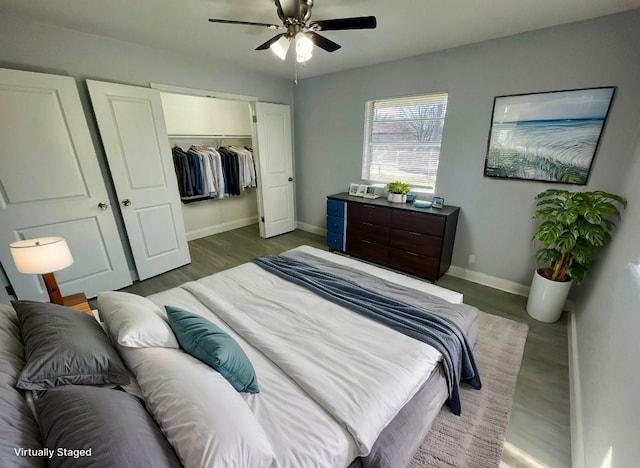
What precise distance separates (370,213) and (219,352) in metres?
2.58

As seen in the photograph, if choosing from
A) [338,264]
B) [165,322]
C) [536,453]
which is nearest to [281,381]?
[165,322]

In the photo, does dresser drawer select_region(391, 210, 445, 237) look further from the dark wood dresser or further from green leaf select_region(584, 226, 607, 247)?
green leaf select_region(584, 226, 607, 247)

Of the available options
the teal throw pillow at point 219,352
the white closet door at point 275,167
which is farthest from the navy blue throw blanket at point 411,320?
the white closet door at point 275,167

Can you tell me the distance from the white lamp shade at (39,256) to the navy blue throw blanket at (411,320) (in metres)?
1.37

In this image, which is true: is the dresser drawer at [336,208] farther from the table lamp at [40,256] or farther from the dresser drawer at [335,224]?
the table lamp at [40,256]

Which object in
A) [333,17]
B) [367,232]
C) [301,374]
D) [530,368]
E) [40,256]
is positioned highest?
[333,17]

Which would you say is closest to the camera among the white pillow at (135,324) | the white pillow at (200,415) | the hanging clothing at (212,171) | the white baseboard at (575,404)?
the white pillow at (200,415)

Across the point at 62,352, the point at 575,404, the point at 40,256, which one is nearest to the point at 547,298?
the point at 575,404

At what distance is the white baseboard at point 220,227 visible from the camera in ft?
14.6

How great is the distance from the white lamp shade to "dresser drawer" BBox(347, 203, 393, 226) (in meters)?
2.75

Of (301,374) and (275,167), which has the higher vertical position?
(275,167)

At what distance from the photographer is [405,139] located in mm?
3311

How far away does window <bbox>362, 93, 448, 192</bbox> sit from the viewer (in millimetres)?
3055

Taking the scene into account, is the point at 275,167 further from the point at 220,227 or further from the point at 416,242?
the point at 416,242
